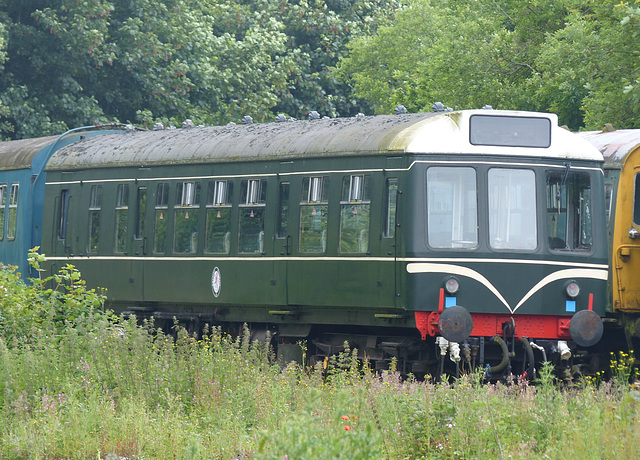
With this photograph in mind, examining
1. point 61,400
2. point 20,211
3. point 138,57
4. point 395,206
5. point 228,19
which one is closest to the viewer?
point 61,400

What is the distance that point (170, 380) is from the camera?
10977mm

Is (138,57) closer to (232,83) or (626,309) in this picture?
(232,83)

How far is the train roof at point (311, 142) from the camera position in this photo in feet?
44.3

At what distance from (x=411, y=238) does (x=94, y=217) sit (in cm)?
672

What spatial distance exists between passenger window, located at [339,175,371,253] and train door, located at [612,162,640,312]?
342 cm

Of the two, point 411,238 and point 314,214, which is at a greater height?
point 314,214

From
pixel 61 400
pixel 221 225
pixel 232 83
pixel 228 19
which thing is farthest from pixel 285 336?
pixel 228 19

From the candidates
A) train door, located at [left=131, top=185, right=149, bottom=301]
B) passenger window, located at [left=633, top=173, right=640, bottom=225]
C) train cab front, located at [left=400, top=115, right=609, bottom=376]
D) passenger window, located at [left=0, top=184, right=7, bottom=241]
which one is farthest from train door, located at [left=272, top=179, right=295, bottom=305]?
passenger window, located at [left=0, top=184, right=7, bottom=241]

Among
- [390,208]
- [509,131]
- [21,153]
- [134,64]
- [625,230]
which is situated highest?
[134,64]

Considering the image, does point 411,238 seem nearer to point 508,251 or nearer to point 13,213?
point 508,251

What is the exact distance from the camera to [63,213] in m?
19.0

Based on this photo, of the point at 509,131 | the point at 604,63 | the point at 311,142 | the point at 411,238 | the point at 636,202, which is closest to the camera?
the point at 411,238

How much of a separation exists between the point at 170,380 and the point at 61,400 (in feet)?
3.66

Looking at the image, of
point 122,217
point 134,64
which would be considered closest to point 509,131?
point 122,217
